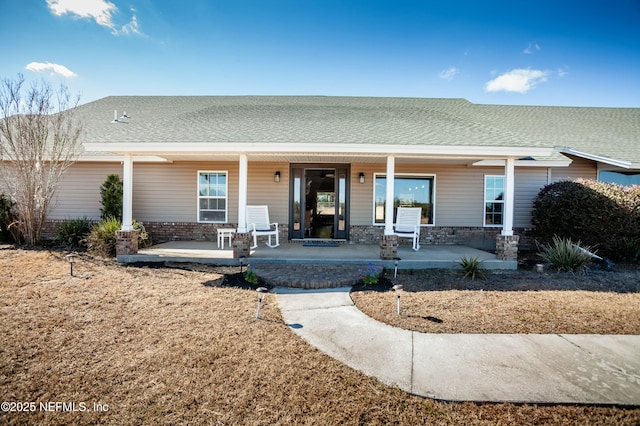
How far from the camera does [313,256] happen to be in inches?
282

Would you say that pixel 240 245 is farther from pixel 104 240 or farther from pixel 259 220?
pixel 104 240

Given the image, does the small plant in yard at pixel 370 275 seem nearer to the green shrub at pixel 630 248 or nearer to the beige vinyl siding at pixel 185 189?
the beige vinyl siding at pixel 185 189

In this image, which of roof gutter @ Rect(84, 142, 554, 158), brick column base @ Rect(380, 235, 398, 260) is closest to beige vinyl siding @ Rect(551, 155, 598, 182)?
roof gutter @ Rect(84, 142, 554, 158)

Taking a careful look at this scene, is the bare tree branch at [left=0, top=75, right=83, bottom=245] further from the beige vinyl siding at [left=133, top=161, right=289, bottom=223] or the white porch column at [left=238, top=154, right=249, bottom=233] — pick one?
the white porch column at [left=238, top=154, right=249, bottom=233]

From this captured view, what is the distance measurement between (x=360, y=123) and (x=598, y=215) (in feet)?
21.1

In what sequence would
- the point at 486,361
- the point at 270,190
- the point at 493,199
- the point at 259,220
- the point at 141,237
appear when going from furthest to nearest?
the point at 493,199 < the point at 270,190 < the point at 259,220 < the point at 141,237 < the point at 486,361

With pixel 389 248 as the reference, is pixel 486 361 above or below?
below

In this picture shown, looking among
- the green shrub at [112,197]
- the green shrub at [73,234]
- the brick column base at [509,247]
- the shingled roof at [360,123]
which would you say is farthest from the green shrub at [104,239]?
the brick column base at [509,247]

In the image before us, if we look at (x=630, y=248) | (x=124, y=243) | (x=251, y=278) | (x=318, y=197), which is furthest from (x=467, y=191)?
(x=124, y=243)

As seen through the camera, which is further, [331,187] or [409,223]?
[331,187]

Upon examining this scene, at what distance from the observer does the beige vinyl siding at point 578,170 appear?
9.80 meters

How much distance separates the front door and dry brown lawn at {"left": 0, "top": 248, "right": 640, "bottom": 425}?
206 inches

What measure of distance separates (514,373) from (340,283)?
3185mm

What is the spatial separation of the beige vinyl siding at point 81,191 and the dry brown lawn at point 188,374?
6030 millimetres
